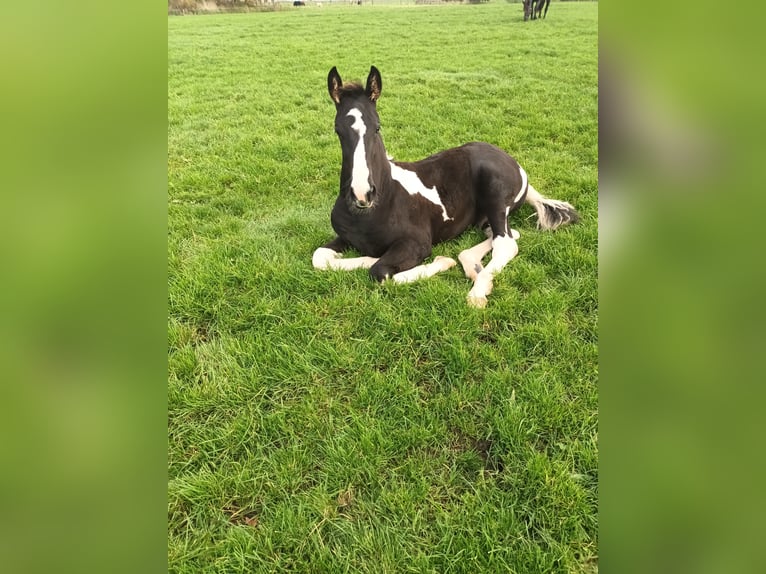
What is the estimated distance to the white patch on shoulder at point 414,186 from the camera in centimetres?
449

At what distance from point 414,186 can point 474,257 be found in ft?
3.07

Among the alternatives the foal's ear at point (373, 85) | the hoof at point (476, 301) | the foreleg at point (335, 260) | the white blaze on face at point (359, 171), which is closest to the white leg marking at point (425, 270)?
the foreleg at point (335, 260)

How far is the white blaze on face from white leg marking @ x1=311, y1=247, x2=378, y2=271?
2.44ft

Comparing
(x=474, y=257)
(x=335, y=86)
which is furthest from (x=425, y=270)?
(x=335, y=86)

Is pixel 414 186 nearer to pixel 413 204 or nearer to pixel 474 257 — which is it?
pixel 413 204

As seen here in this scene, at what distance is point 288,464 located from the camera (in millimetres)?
2424

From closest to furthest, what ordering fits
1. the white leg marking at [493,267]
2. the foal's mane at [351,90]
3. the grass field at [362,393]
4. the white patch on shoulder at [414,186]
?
the grass field at [362,393] → the white leg marking at [493,267] → the foal's mane at [351,90] → the white patch on shoulder at [414,186]

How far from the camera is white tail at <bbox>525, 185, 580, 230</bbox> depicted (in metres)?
4.68

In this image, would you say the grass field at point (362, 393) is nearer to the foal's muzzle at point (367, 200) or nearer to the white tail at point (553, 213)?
the white tail at point (553, 213)

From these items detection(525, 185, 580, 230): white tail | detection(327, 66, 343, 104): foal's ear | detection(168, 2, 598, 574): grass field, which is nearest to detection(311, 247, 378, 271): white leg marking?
detection(168, 2, 598, 574): grass field
